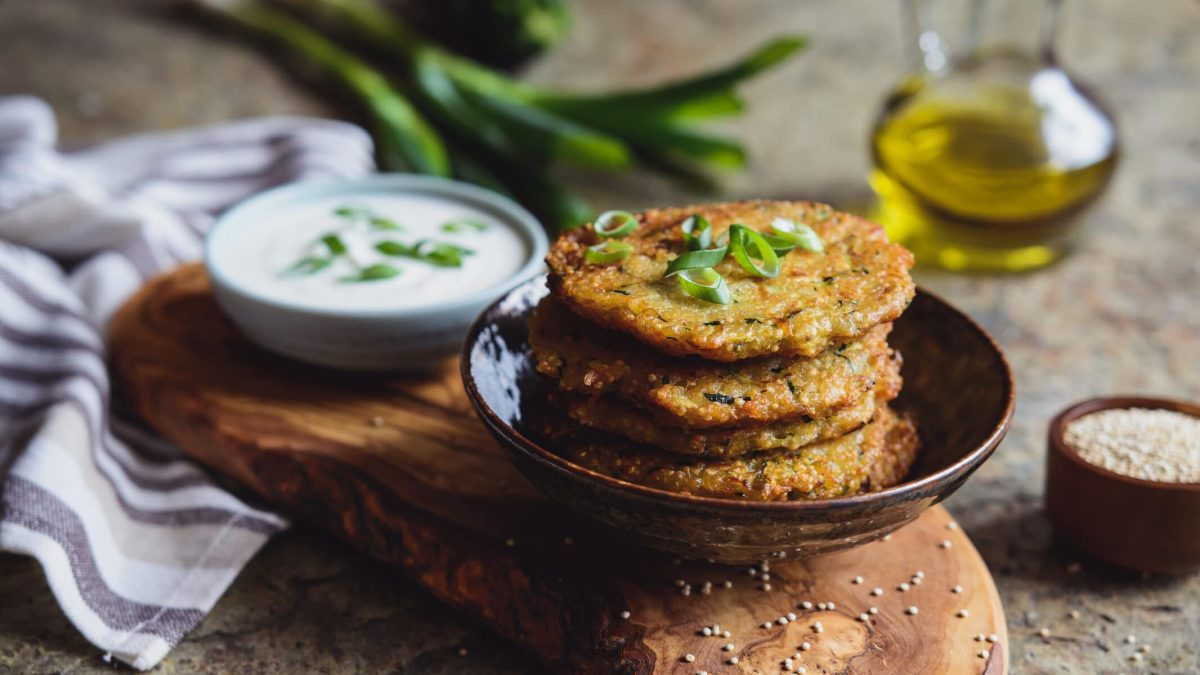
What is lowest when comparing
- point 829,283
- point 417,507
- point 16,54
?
point 16,54

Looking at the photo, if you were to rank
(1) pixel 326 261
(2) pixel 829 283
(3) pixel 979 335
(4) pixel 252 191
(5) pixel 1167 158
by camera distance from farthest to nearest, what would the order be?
(5) pixel 1167 158 < (4) pixel 252 191 < (1) pixel 326 261 < (3) pixel 979 335 < (2) pixel 829 283

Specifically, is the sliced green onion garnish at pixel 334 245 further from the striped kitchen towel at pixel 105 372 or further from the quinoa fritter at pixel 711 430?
the quinoa fritter at pixel 711 430

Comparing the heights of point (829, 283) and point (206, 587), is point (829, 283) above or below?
above

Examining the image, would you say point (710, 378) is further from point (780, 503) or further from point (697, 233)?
point (697, 233)

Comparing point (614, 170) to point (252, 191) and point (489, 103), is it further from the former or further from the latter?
point (252, 191)

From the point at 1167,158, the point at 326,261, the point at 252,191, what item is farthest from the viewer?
the point at 1167,158

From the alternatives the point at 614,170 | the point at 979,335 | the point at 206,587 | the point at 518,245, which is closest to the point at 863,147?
the point at 614,170
